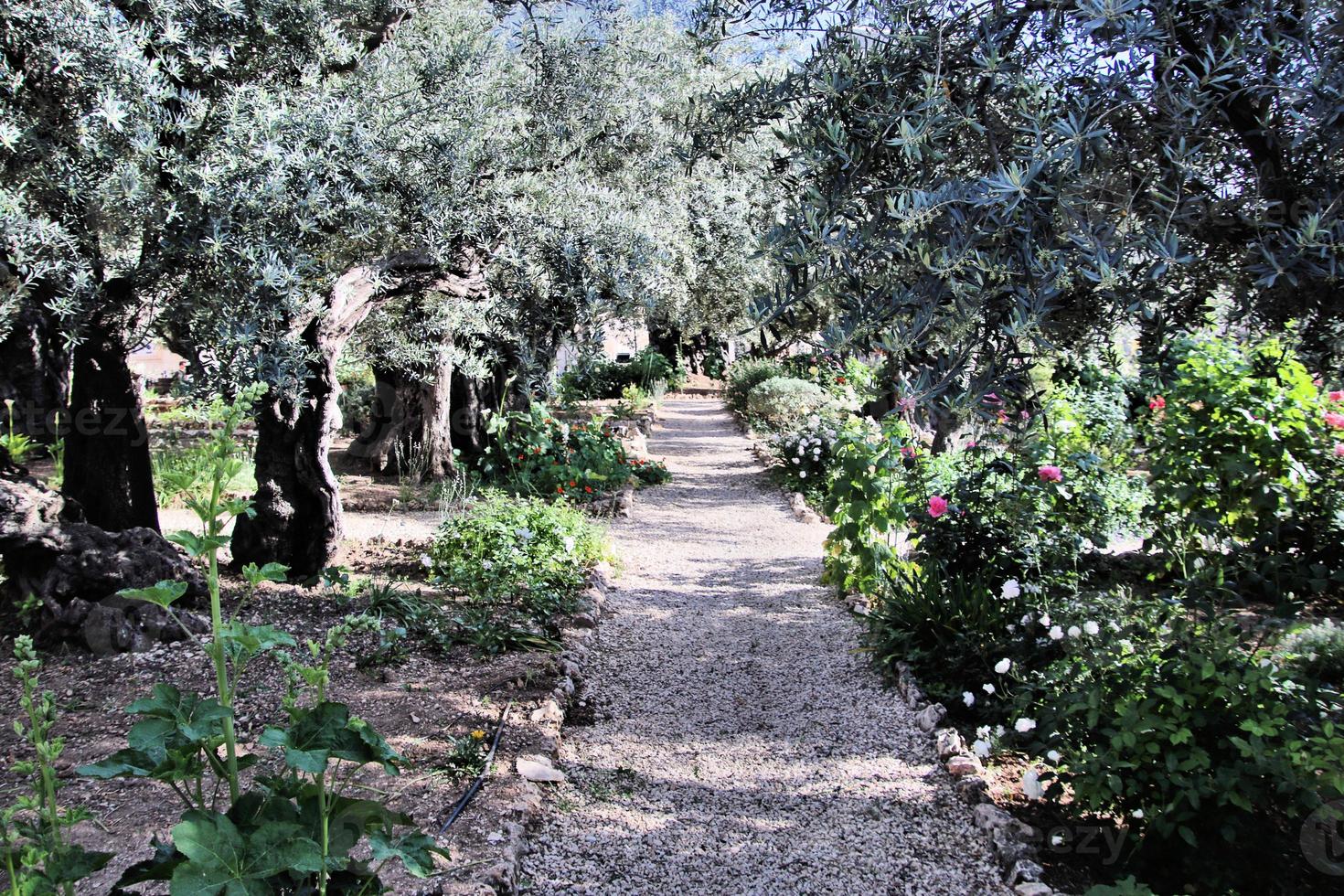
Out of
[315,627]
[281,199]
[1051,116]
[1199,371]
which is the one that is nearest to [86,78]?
[281,199]

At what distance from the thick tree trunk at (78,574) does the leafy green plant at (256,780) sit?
338 cm

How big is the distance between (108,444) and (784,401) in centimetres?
1149

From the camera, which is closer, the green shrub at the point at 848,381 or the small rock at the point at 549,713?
the small rock at the point at 549,713

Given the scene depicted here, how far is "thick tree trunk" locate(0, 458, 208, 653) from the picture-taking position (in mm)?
Answer: 4969

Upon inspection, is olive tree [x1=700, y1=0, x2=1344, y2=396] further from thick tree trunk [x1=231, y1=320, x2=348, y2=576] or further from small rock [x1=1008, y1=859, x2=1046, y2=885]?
thick tree trunk [x1=231, y1=320, x2=348, y2=576]

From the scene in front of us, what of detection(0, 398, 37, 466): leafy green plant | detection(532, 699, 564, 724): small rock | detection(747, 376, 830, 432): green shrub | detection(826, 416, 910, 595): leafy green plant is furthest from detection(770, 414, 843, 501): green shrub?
detection(0, 398, 37, 466): leafy green plant

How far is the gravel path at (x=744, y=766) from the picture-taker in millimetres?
3385

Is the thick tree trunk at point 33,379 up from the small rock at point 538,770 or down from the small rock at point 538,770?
up

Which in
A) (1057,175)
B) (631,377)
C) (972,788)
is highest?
(1057,175)

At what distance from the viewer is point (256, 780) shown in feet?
7.21

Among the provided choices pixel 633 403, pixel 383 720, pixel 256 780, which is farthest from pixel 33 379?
pixel 256 780

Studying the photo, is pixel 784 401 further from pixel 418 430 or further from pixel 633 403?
pixel 418 430

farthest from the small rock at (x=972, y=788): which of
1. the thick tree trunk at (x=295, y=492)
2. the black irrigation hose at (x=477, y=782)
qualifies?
the thick tree trunk at (x=295, y=492)

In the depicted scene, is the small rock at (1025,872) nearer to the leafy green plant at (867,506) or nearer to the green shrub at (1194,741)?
the green shrub at (1194,741)
